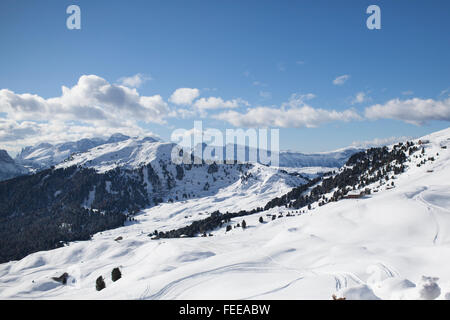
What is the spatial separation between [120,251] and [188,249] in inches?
2348

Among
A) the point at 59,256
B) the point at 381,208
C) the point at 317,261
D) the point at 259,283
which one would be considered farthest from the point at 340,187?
the point at 59,256

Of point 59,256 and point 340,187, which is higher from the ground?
point 340,187

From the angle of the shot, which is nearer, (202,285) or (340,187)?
(202,285)

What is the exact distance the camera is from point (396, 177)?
156 meters

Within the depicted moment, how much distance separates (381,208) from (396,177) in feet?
320

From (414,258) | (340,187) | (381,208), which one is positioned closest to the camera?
(414,258)

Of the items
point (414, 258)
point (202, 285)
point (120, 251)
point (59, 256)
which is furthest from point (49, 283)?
point (414, 258)

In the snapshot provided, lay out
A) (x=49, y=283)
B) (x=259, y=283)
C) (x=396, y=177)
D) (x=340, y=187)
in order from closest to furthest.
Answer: (x=259, y=283)
(x=49, y=283)
(x=396, y=177)
(x=340, y=187)

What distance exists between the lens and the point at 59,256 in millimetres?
139625
